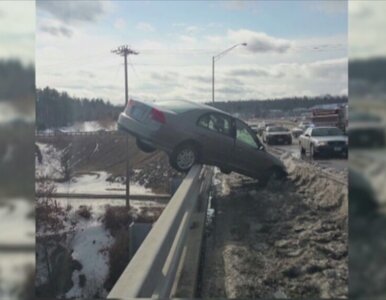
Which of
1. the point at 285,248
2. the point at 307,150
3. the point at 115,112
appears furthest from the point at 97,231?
the point at 307,150

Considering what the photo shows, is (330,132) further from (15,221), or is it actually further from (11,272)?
(11,272)

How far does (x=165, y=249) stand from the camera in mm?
2311

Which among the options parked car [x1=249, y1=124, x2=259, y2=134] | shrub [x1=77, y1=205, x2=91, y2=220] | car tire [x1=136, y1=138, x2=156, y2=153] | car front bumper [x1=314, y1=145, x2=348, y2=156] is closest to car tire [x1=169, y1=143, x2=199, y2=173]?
car tire [x1=136, y1=138, x2=156, y2=153]

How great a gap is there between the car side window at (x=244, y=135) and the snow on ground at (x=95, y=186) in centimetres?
63

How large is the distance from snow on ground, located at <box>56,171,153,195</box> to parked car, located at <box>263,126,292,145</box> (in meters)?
0.77

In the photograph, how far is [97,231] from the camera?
9.58 ft

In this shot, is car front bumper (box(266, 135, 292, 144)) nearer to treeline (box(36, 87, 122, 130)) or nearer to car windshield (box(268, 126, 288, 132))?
car windshield (box(268, 126, 288, 132))

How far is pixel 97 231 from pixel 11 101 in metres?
0.89

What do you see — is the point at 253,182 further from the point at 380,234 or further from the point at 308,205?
the point at 380,234

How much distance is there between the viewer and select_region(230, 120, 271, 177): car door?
2.92 metres

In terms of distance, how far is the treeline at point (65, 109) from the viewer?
2.83 m

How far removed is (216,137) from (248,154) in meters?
0.23

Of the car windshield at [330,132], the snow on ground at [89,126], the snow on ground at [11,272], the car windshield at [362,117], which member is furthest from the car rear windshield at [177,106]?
the snow on ground at [11,272]

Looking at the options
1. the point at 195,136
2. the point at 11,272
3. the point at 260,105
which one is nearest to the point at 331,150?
the point at 260,105
